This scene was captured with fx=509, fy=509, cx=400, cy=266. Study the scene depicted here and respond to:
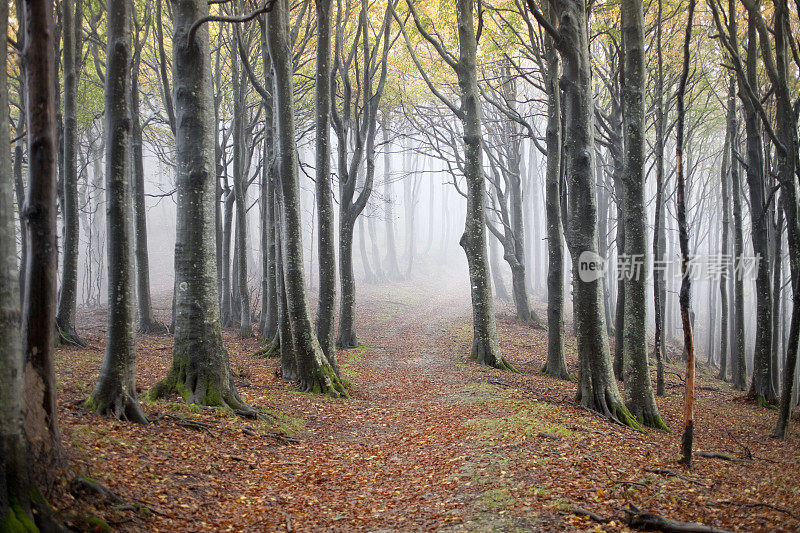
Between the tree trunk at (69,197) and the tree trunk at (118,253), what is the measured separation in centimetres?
641

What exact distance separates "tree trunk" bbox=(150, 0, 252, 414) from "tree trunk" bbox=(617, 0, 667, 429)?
19.8 ft

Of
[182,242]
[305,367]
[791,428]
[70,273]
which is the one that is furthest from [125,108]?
[791,428]

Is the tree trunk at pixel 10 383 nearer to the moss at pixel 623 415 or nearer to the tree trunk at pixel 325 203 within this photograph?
the tree trunk at pixel 325 203

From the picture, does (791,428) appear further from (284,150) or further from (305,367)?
(284,150)

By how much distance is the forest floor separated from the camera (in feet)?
13.9

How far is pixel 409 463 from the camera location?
20.0 ft

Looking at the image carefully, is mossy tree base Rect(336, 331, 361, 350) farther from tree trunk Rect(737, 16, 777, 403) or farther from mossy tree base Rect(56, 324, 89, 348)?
tree trunk Rect(737, 16, 777, 403)

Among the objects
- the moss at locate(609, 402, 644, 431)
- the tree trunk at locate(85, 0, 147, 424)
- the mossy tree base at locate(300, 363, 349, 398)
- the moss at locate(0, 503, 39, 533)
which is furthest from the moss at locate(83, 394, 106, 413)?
the moss at locate(609, 402, 644, 431)

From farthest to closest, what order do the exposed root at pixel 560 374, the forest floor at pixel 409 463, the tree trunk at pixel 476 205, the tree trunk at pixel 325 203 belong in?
the tree trunk at pixel 476 205 → the exposed root at pixel 560 374 → the tree trunk at pixel 325 203 → the forest floor at pixel 409 463

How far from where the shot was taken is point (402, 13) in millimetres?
16172

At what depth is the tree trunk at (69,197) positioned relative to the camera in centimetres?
1080

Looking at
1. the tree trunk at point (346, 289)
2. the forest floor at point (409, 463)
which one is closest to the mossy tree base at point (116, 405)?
the forest floor at point (409, 463)

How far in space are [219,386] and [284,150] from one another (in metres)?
4.29

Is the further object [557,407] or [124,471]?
[557,407]
